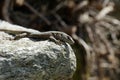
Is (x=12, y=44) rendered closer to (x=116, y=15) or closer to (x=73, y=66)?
(x=73, y=66)

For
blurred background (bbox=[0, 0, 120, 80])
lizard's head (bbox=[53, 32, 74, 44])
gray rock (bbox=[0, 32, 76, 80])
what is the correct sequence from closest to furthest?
gray rock (bbox=[0, 32, 76, 80]) → lizard's head (bbox=[53, 32, 74, 44]) → blurred background (bbox=[0, 0, 120, 80])

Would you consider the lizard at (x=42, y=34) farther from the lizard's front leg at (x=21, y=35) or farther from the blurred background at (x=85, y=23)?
the blurred background at (x=85, y=23)

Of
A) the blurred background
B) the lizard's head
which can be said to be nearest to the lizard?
the lizard's head

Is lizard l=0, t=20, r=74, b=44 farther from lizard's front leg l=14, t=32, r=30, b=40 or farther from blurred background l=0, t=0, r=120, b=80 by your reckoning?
blurred background l=0, t=0, r=120, b=80

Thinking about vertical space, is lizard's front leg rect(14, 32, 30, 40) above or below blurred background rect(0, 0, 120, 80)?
below

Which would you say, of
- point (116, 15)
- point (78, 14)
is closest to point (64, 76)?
point (78, 14)

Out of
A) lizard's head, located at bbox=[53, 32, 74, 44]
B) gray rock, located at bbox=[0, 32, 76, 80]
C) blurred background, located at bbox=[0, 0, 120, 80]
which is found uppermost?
blurred background, located at bbox=[0, 0, 120, 80]

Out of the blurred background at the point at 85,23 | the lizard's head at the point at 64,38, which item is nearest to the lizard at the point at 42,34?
the lizard's head at the point at 64,38
